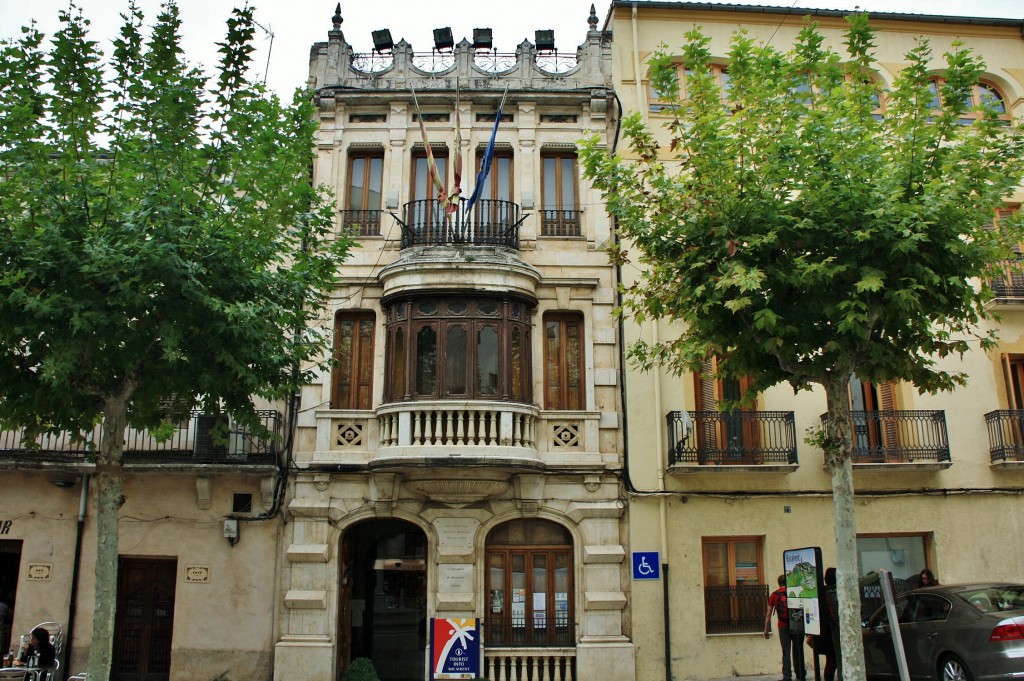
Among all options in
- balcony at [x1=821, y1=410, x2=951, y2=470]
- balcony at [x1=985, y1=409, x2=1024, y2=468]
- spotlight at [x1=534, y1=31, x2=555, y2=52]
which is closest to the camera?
balcony at [x1=821, y1=410, x2=951, y2=470]

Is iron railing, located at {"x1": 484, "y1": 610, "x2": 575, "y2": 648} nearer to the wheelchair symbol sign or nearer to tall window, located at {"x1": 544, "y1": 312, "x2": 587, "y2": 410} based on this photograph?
the wheelchair symbol sign

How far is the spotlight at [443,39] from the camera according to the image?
18656 millimetres

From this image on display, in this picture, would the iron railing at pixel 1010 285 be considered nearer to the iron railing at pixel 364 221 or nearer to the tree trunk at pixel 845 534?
the tree trunk at pixel 845 534

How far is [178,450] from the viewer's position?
1620cm

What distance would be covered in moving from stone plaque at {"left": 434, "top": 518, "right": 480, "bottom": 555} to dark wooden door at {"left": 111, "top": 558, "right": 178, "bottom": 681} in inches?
193

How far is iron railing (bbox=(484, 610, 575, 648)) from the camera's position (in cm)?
1564

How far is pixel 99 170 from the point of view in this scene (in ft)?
37.5

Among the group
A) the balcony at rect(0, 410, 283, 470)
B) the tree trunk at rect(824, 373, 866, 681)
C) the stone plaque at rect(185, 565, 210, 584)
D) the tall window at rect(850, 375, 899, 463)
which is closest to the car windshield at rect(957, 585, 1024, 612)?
the tree trunk at rect(824, 373, 866, 681)

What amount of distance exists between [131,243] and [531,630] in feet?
31.1

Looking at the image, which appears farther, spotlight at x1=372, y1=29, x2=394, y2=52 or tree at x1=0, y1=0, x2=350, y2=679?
spotlight at x1=372, y1=29, x2=394, y2=52

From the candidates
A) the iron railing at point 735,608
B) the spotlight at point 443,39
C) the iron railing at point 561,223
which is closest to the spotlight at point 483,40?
the spotlight at point 443,39

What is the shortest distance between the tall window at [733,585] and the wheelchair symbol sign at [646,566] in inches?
40.2

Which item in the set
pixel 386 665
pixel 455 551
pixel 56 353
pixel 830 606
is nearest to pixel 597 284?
pixel 455 551

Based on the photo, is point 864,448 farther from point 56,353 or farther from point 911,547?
point 56,353
